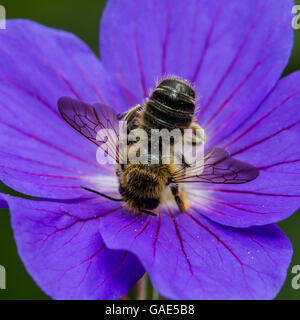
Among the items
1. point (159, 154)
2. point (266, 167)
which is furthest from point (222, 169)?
point (266, 167)

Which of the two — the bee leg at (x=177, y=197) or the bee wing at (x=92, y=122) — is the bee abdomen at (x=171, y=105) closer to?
the bee wing at (x=92, y=122)

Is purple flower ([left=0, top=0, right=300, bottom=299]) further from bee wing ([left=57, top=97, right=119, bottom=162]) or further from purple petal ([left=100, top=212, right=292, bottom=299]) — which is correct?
bee wing ([left=57, top=97, right=119, bottom=162])

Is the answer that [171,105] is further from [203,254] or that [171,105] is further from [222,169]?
[203,254]

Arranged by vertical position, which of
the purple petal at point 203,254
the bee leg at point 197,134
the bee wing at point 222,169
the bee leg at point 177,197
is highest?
the bee leg at point 197,134

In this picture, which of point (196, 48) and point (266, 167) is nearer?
point (266, 167)

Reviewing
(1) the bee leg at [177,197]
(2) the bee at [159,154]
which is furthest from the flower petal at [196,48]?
(2) the bee at [159,154]

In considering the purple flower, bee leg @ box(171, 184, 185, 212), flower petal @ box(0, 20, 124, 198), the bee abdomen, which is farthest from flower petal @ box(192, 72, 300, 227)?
flower petal @ box(0, 20, 124, 198)
